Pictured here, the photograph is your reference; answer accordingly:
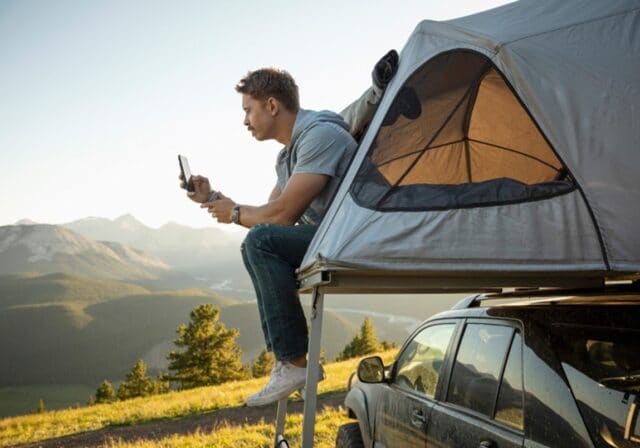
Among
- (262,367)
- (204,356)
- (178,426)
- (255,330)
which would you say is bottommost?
(255,330)

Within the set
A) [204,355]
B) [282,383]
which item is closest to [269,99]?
[282,383]

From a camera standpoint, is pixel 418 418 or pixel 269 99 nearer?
pixel 418 418

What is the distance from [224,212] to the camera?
137 inches

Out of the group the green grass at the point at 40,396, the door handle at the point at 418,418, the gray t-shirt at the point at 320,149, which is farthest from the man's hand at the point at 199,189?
the green grass at the point at 40,396

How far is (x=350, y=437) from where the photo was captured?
190 inches

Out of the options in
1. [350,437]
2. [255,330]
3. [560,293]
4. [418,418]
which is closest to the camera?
[560,293]

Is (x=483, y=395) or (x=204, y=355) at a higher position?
(x=483, y=395)

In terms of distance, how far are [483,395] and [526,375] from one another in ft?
1.47

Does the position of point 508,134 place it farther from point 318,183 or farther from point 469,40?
point 318,183

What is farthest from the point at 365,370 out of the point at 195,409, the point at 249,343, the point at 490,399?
the point at 249,343

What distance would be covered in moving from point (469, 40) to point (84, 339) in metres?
178

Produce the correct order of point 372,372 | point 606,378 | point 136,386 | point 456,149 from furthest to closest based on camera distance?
point 136,386
point 372,372
point 456,149
point 606,378

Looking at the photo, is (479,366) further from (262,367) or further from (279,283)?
(262,367)

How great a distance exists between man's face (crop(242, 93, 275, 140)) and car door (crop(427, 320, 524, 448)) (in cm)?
182
